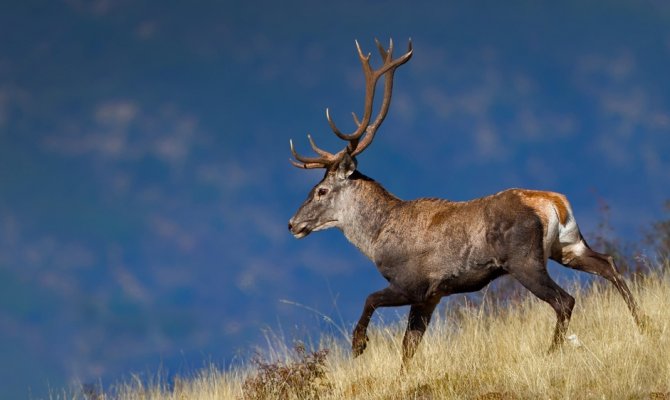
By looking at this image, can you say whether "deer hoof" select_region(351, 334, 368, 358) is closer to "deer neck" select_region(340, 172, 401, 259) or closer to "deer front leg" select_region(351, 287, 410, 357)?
"deer front leg" select_region(351, 287, 410, 357)

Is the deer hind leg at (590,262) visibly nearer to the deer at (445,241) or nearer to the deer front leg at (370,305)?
the deer at (445,241)

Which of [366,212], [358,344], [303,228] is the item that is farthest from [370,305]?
[303,228]

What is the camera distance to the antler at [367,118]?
10328 mm

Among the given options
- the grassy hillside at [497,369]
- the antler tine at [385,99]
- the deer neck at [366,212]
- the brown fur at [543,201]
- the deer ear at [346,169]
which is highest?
the antler tine at [385,99]

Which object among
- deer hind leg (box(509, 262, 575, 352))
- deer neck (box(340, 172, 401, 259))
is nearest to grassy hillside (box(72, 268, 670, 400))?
deer hind leg (box(509, 262, 575, 352))

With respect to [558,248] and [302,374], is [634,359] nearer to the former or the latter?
[558,248]

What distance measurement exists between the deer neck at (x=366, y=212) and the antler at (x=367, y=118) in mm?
397

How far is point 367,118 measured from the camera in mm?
10555

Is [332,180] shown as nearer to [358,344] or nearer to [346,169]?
[346,169]

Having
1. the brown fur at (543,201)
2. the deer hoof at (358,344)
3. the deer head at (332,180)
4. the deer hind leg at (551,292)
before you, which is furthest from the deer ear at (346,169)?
the deer hind leg at (551,292)

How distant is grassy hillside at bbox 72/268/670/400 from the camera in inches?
292

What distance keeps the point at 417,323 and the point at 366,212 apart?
52.0 inches

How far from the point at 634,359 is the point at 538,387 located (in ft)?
3.44

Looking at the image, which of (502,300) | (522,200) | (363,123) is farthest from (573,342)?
(502,300)
